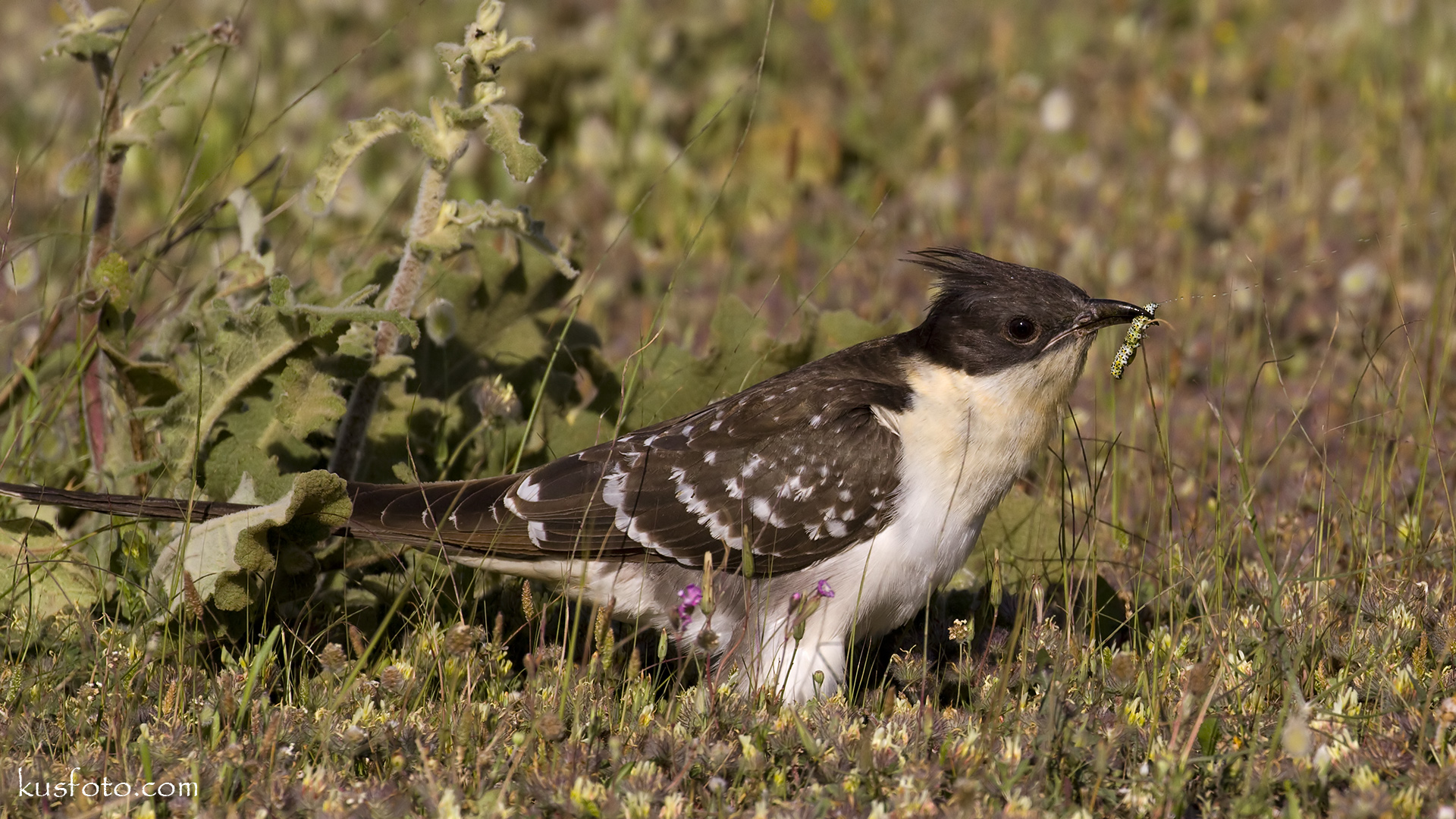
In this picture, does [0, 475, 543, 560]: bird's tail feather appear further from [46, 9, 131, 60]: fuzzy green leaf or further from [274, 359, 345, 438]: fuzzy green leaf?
[46, 9, 131, 60]: fuzzy green leaf

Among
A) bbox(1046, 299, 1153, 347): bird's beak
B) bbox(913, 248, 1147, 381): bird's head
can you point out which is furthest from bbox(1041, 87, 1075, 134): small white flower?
bbox(1046, 299, 1153, 347): bird's beak

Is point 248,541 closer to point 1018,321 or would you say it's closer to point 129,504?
point 129,504

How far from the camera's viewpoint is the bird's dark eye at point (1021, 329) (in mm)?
4605

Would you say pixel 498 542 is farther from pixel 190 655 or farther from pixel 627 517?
pixel 190 655

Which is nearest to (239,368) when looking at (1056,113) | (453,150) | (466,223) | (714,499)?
(466,223)

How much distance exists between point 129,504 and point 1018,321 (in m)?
2.78

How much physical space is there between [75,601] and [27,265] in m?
1.31

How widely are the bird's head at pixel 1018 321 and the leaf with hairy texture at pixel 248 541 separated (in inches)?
77.9

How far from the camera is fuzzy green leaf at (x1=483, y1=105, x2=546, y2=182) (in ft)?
15.0

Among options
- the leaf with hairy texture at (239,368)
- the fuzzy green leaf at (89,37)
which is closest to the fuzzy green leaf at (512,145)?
the leaf with hairy texture at (239,368)

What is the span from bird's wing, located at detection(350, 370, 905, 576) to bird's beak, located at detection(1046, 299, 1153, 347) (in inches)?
23.0

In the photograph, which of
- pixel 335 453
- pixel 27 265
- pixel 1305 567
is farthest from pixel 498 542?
pixel 1305 567

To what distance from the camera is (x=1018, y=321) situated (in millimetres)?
4609

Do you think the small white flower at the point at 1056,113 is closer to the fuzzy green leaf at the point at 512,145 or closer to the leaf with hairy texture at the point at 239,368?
the fuzzy green leaf at the point at 512,145
